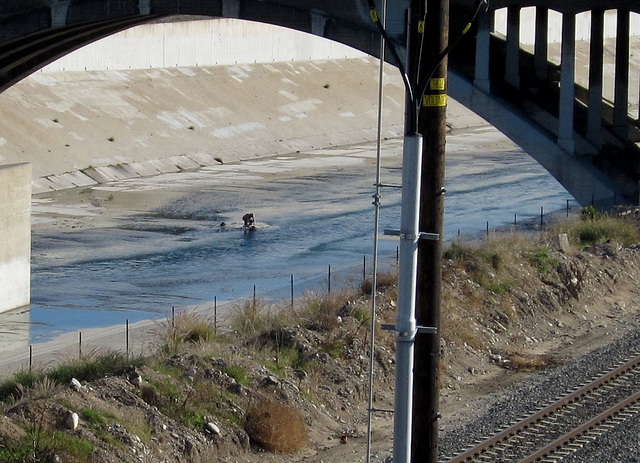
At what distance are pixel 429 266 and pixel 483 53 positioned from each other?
20808mm

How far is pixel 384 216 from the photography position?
138 feet

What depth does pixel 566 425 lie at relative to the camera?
17.0m

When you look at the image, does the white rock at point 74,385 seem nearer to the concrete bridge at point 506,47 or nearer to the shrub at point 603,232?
the concrete bridge at point 506,47

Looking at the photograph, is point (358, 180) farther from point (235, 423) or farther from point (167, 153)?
point (235, 423)

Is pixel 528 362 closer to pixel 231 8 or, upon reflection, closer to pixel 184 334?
pixel 184 334

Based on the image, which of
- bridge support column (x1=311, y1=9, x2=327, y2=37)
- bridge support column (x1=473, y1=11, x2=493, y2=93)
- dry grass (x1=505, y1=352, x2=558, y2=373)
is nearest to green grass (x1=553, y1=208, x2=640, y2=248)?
bridge support column (x1=473, y1=11, x2=493, y2=93)

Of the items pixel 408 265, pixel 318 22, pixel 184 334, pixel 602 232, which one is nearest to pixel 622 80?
pixel 602 232

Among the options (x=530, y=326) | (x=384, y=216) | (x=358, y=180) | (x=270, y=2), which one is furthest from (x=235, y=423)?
(x=358, y=180)

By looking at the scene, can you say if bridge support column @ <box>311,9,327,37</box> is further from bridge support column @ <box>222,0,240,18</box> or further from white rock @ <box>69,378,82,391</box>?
white rock @ <box>69,378,82,391</box>

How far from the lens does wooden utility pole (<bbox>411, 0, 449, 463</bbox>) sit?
10.9 m

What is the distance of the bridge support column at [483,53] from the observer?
30608mm

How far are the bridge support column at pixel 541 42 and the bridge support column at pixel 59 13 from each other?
1233cm

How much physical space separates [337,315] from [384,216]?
2173 centimetres

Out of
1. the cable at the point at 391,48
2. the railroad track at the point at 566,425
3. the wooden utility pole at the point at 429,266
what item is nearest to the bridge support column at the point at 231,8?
the railroad track at the point at 566,425
